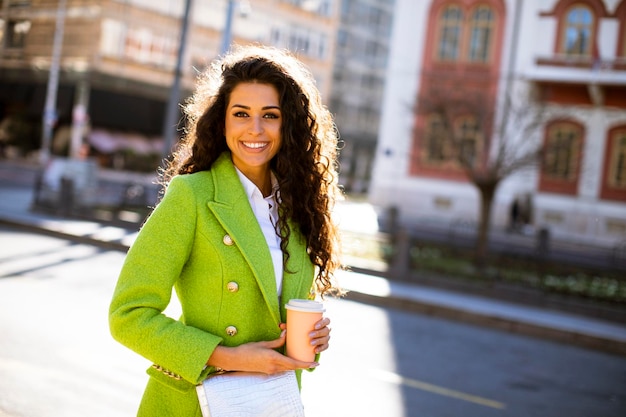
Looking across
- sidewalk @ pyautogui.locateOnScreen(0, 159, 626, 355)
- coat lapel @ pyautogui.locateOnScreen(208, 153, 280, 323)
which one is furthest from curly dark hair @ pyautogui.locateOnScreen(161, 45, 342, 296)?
sidewalk @ pyautogui.locateOnScreen(0, 159, 626, 355)

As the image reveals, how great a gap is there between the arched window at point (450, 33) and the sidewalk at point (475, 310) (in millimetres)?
18994

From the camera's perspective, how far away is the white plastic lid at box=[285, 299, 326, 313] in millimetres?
2148

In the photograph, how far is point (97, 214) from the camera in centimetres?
1873

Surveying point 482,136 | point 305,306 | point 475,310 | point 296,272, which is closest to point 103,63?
point 482,136

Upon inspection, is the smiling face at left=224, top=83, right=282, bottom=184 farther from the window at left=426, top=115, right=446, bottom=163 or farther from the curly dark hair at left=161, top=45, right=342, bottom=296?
the window at left=426, top=115, right=446, bottom=163

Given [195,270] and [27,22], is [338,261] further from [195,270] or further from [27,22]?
[27,22]

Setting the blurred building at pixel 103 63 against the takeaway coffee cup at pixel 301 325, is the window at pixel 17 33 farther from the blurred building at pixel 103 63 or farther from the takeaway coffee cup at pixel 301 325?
the takeaway coffee cup at pixel 301 325

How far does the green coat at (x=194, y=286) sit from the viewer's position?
81.9 inches

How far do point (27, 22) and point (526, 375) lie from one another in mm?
42253

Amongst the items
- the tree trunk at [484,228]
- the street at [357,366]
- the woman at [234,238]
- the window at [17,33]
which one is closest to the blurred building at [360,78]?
the window at [17,33]

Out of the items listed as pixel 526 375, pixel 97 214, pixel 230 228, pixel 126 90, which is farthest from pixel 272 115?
pixel 126 90

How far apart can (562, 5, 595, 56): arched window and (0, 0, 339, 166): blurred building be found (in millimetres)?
19826

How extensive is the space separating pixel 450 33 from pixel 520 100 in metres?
5.13

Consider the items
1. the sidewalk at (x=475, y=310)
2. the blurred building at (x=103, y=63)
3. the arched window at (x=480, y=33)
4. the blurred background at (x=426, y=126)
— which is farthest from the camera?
the blurred building at (x=103, y=63)
